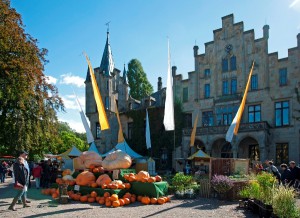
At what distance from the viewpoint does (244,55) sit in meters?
31.6

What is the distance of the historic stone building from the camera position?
28.2 metres

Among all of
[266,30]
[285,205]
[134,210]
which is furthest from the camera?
[266,30]

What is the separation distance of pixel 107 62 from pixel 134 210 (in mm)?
32238

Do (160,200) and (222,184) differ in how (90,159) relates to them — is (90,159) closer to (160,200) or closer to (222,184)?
(160,200)

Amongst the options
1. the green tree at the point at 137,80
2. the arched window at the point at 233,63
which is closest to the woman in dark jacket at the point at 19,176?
the arched window at the point at 233,63

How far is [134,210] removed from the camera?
11508mm

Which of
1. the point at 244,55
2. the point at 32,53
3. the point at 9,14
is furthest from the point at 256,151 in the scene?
the point at 9,14

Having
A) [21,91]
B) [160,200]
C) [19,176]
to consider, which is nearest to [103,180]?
[160,200]

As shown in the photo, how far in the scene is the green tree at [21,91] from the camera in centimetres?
2009

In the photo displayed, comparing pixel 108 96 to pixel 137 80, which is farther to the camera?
pixel 137 80

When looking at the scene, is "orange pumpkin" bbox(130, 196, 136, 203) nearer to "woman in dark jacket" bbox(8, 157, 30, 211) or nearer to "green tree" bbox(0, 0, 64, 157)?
"woman in dark jacket" bbox(8, 157, 30, 211)

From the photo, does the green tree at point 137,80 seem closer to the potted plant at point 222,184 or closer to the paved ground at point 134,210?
the potted plant at point 222,184

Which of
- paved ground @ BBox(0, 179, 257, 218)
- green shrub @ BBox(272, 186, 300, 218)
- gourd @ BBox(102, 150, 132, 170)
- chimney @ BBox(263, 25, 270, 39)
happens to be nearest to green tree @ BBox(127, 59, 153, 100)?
chimney @ BBox(263, 25, 270, 39)

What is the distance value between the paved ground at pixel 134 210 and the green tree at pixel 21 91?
8.99 metres
